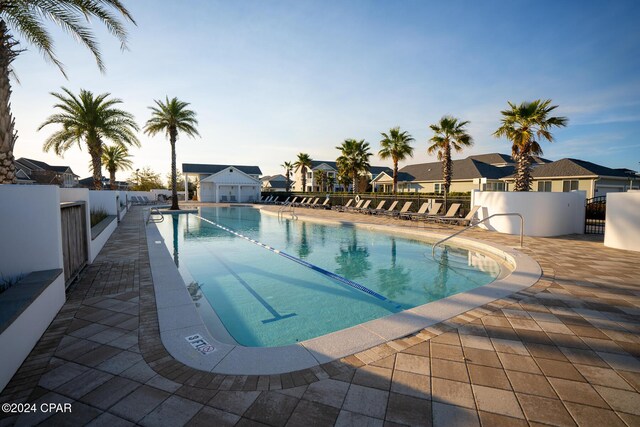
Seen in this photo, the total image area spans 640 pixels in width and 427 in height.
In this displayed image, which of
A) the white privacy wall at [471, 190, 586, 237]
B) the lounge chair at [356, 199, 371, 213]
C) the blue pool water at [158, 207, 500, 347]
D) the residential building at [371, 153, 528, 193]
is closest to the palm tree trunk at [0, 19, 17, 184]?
the blue pool water at [158, 207, 500, 347]

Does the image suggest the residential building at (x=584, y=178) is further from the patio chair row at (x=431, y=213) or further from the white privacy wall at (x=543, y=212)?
the white privacy wall at (x=543, y=212)

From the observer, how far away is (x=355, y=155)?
3177 centimetres

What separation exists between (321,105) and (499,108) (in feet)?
32.8

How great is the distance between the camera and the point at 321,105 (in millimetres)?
18125

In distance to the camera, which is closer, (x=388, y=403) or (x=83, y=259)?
(x=388, y=403)

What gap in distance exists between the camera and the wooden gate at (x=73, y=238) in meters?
5.40

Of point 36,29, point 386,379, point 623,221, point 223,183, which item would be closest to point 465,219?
point 623,221

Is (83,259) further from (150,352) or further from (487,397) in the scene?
(487,397)

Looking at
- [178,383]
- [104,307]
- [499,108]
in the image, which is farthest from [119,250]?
[499,108]

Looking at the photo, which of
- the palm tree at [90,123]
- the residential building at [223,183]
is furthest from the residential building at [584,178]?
the residential building at [223,183]

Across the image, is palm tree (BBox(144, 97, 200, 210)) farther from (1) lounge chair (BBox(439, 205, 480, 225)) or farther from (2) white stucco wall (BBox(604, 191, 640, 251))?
(2) white stucco wall (BBox(604, 191, 640, 251))

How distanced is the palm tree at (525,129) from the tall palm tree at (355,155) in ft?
54.5

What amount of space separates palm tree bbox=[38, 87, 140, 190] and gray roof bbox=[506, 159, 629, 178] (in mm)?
34111

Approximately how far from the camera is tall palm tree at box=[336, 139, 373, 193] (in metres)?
31.7
